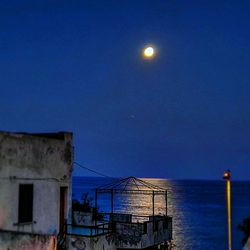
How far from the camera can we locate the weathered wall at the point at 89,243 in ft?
64.8

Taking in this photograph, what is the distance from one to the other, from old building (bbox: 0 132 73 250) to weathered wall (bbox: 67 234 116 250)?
1.25m

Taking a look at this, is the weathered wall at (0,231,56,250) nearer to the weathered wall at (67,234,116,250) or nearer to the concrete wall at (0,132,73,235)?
the concrete wall at (0,132,73,235)

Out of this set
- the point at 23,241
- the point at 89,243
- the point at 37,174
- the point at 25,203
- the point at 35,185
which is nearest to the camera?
the point at 23,241

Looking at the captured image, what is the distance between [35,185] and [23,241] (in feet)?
14.9

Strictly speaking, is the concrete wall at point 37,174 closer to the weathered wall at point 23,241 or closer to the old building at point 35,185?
the old building at point 35,185

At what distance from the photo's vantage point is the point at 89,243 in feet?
64.7

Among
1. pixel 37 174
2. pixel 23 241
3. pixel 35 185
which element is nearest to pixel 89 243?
pixel 35 185

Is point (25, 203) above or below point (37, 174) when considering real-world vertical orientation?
below

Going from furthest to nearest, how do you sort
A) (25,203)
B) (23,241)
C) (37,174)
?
(37,174)
(25,203)
(23,241)

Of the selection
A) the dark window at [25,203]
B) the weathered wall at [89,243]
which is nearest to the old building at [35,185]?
the dark window at [25,203]

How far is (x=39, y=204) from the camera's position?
798 inches

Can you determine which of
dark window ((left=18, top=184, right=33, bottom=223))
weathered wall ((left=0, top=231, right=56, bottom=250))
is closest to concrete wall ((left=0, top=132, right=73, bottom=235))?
dark window ((left=18, top=184, right=33, bottom=223))

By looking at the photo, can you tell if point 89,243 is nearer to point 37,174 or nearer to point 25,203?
point 25,203

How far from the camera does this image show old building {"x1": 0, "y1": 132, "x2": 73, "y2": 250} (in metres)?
→ 18.4
